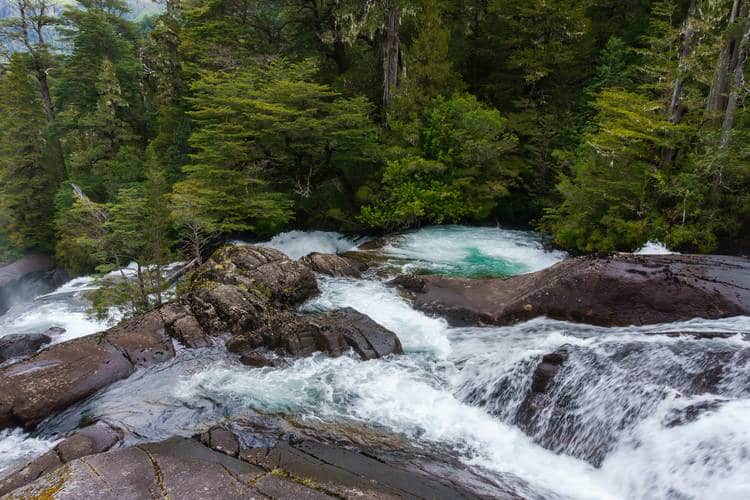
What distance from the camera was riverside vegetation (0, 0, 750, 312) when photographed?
37.4 feet

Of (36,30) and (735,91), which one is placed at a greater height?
(36,30)

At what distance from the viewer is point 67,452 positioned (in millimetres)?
5496

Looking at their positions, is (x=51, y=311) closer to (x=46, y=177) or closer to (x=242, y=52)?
(x=242, y=52)

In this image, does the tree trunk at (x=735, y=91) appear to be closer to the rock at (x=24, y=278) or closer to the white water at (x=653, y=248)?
the white water at (x=653, y=248)

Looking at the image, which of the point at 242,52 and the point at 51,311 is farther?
the point at 242,52

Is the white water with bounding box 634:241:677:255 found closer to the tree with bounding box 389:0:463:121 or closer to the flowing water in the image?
the flowing water

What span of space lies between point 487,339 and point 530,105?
560 inches

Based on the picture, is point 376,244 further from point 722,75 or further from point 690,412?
point 690,412

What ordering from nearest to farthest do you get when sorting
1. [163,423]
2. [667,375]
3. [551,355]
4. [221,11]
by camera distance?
[667,375]
[163,423]
[551,355]
[221,11]

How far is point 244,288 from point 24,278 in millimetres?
21858

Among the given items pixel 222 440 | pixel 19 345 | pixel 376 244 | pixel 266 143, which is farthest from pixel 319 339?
pixel 266 143

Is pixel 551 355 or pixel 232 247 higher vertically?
pixel 232 247

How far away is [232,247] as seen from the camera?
11.5 meters

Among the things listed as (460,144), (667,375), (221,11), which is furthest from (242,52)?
(667,375)
